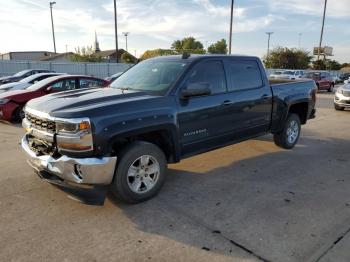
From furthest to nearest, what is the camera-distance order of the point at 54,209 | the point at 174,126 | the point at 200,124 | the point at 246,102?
the point at 246,102, the point at 200,124, the point at 174,126, the point at 54,209

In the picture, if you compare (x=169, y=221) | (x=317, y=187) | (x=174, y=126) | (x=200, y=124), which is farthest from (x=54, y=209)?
(x=317, y=187)

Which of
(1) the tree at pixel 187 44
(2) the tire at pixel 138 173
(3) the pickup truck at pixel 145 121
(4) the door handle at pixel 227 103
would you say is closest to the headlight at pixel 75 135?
(3) the pickup truck at pixel 145 121

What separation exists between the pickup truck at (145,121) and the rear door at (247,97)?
0.05ft

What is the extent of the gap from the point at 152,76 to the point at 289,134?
3508mm

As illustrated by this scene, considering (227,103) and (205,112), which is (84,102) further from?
(227,103)

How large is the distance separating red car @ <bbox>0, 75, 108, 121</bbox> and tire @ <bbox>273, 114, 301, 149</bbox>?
277 inches

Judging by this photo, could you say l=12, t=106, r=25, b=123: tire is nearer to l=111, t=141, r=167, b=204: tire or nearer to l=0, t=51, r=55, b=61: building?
l=111, t=141, r=167, b=204: tire

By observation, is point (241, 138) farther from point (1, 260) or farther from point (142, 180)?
point (1, 260)

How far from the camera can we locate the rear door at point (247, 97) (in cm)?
562

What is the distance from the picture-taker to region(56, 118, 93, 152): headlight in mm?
3852

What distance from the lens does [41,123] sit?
14.0ft

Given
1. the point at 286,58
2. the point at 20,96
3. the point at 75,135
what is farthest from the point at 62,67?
the point at 286,58

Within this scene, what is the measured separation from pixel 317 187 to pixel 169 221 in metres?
2.42

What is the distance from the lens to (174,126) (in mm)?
4648
